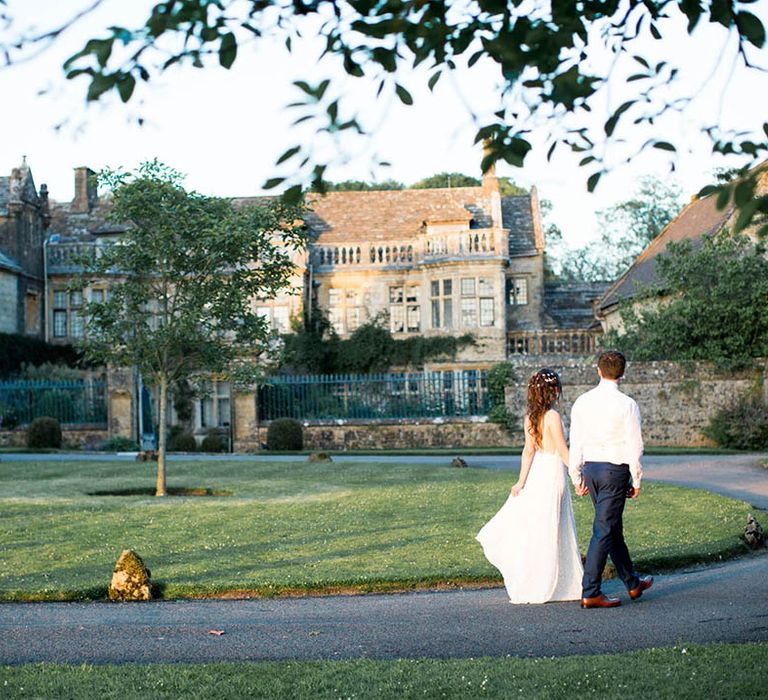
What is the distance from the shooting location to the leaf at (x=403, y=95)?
4.34 meters

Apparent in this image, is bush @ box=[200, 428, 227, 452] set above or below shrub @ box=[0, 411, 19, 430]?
below

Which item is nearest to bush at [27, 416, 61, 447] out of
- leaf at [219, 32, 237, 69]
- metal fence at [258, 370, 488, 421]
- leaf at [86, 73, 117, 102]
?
metal fence at [258, 370, 488, 421]

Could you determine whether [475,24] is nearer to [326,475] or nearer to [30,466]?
[326,475]

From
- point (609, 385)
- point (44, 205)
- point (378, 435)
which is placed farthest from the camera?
point (44, 205)

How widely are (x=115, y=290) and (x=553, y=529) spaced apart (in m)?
11.0

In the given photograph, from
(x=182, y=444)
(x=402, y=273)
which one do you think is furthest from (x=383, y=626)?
(x=402, y=273)

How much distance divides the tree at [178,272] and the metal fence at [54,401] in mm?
15409

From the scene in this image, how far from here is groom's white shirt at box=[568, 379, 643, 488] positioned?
8297 mm

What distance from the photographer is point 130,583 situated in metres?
9.11

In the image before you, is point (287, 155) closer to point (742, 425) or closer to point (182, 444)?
point (742, 425)

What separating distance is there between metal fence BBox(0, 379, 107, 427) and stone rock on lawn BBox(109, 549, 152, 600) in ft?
79.9

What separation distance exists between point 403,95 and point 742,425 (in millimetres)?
24757

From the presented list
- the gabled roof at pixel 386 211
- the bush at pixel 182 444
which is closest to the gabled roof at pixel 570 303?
the gabled roof at pixel 386 211

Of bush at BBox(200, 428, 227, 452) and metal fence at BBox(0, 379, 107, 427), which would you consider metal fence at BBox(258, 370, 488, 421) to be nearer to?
bush at BBox(200, 428, 227, 452)
